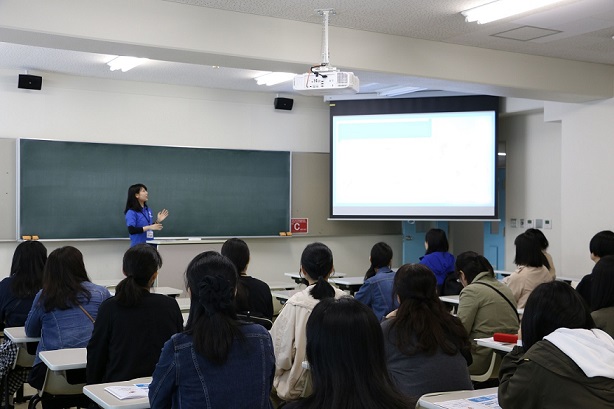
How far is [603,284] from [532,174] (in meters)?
6.14

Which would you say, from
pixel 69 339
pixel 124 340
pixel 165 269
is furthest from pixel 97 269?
pixel 124 340

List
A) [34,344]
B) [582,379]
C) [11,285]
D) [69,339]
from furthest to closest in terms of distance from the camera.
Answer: [11,285] < [34,344] < [69,339] < [582,379]

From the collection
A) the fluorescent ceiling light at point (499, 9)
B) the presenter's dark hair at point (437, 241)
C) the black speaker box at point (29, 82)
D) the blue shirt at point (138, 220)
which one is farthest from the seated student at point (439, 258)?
the black speaker box at point (29, 82)

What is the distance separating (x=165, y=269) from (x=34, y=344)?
4.08 meters

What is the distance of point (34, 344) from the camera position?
4.48 metres

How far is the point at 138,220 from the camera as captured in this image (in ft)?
25.8

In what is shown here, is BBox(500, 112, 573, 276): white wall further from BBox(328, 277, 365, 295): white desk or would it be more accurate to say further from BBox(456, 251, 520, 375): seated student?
BBox(456, 251, 520, 375): seated student

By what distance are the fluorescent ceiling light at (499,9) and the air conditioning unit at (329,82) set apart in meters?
1.20

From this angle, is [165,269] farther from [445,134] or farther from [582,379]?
[582,379]

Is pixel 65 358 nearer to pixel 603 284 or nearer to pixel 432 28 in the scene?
pixel 603 284

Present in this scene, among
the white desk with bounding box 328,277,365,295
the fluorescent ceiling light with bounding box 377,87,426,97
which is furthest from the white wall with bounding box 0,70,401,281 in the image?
the white desk with bounding box 328,277,365,295

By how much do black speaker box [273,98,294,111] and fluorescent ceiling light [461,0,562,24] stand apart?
4.37m

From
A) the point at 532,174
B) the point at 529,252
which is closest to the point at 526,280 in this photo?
the point at 529,252

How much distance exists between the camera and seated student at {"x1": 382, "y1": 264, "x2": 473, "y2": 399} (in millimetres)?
2971
